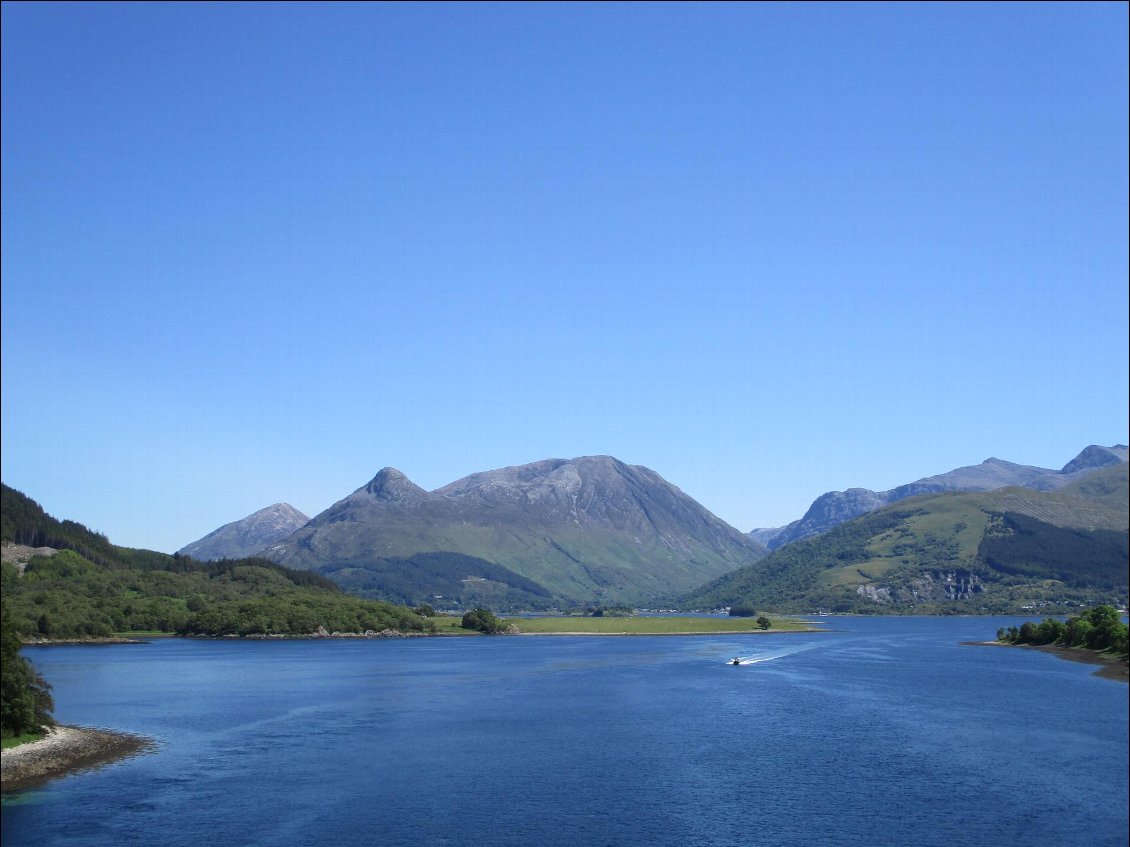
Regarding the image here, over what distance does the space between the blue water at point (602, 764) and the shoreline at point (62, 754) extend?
2244 millimetres

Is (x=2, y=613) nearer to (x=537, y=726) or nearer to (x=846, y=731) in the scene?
(x=537, y=726)

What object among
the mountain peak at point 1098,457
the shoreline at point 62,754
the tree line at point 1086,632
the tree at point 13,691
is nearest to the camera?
the mountain peak at point 1098,457

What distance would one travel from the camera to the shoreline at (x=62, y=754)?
71062 mm

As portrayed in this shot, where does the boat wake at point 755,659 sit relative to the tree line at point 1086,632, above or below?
below

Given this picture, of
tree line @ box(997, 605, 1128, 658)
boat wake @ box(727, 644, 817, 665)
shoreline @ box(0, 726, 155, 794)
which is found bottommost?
boat wake @ box(727, 644, 817, 665)

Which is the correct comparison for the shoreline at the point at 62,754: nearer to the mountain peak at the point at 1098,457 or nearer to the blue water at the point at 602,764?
the blue water at the point at 602,764

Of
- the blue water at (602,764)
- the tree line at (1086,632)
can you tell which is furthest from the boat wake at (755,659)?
the tree line at (1086,632)

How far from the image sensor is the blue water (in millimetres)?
57719

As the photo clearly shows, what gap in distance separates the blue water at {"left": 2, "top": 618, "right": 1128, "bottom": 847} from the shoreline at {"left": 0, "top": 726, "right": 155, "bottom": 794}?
2.24m

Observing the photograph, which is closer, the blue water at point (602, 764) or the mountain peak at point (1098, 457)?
the mountain peak at point (1098, 457)

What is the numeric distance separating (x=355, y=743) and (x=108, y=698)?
46.8 m

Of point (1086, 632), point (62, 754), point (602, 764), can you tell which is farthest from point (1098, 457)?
point (1086, 632)

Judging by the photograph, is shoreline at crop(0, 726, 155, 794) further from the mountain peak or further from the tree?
the mountain peak

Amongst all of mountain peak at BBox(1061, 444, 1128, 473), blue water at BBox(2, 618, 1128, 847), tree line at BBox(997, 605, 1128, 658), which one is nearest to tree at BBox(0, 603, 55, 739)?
blue water at BBox(2, 618, 1128, 847)
